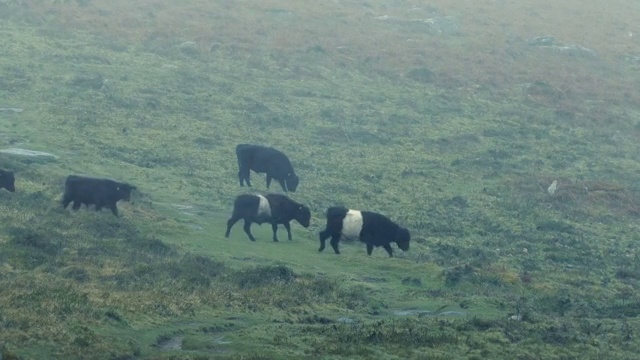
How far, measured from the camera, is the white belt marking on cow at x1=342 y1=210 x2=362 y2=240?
27.6 m

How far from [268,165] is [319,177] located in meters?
2.62

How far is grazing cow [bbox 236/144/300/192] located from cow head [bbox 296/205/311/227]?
453 cm

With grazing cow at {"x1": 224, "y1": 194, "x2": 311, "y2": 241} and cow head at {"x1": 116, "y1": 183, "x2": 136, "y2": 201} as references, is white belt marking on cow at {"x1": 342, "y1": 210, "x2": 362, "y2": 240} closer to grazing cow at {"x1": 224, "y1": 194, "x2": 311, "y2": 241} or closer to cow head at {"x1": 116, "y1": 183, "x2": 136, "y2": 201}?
grazing cow at {"x1": 224, "y1": 194, "x2": 311, "y2": 241}

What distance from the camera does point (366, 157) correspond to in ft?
130

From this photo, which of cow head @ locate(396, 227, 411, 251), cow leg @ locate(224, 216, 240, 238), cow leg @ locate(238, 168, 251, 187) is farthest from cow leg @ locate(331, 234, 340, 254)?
cow leg @ locate(238, 168, 251, 187)

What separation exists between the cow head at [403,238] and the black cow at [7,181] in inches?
381

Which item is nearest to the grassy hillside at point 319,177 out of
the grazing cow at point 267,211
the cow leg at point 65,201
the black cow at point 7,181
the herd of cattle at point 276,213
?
the black cow at point 7,181

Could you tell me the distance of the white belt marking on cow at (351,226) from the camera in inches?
1086

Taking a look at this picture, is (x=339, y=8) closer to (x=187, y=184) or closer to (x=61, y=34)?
(x=61, y=34)

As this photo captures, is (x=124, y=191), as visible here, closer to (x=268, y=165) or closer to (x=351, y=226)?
(x=351, y=226)

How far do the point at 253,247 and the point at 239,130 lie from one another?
14496mm

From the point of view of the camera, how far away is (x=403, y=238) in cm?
2772

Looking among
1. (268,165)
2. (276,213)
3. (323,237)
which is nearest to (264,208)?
(276,213)

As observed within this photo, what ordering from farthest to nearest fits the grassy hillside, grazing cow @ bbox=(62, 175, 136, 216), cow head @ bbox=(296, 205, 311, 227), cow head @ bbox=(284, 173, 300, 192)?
cow head @ bbox=(284, 173, 300, 192), cow head @ bbox=(296, 205, 311, 227), grazing cow @ bbox=(62, 175, 136, 216), the grassy hillside
